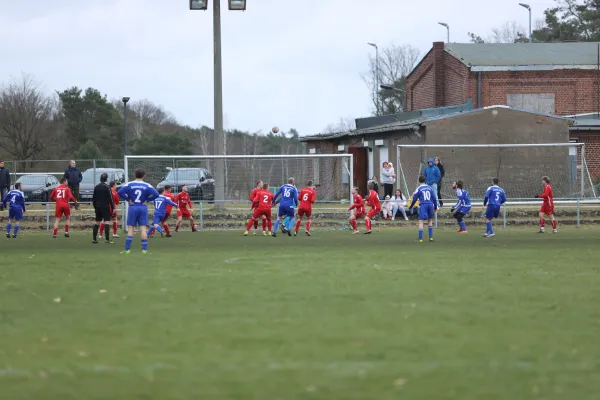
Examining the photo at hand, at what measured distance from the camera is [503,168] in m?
39.8

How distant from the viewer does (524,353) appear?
8836 millimetres

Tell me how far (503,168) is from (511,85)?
13.8 meters

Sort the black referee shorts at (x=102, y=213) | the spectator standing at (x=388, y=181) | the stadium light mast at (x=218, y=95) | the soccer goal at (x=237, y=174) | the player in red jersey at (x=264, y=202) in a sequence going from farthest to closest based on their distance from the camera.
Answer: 1. the stadium light mast at (x=218, y=95)
2. the spectator standing at (x=388, y=181)
3. the soccer goal at (x=237, y=174)
4. the player in red jersey at (x=264, y=202)
5. the black referee shorts at (x=102, y=213)

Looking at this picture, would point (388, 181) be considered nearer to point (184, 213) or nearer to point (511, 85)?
point (184, 213)

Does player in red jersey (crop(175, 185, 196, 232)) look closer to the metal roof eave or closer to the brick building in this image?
the brick building

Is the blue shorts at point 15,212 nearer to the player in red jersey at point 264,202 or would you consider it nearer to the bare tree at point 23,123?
the player in red jersey at point 264,202

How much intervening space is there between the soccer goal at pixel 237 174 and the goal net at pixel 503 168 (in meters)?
2.88

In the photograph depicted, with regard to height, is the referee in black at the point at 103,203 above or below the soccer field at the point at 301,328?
above

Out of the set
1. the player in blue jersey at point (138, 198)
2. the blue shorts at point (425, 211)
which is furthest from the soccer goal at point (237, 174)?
the player in blue jersey at point (138, 198)

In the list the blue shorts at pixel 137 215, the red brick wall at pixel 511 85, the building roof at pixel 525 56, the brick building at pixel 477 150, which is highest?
the building roof at pixel 525 56

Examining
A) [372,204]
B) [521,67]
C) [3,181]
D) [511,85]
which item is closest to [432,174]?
[372,204]

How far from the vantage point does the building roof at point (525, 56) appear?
52094 mm

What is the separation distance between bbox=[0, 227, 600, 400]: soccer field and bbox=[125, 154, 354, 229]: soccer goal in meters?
16.0

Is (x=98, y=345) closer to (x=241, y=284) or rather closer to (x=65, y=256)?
(x=241, y=284)
